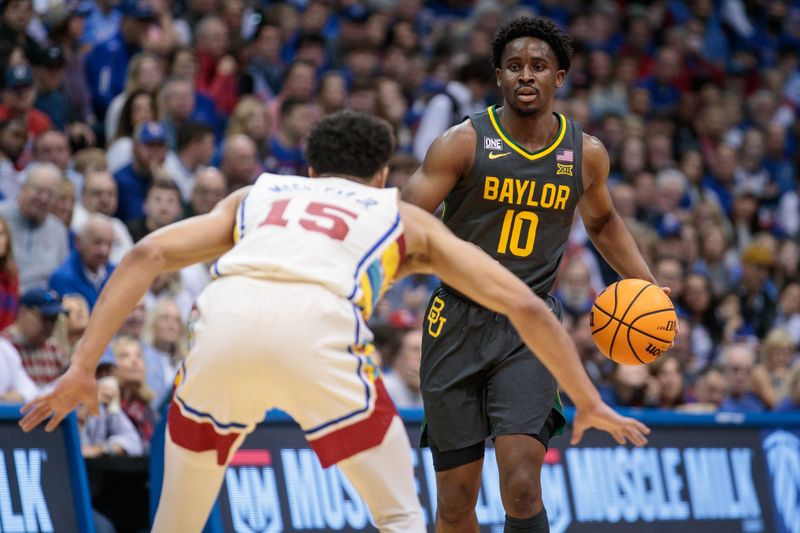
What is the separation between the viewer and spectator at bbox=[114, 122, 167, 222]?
11008 mm

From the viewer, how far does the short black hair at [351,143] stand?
16.4 feet

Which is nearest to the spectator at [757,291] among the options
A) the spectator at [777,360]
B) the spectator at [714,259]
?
the spectator at [714,259]

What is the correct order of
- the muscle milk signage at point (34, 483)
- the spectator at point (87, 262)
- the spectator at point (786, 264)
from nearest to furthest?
the muscle milk signage at point (34, 483)
the spectator at point (87, 262)
the spectator at point (786, 264)

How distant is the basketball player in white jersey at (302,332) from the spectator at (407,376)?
15.7 ft

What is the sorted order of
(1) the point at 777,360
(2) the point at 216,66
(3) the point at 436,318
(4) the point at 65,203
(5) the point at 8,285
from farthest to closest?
(2) the point at 216,66
(1) the point at 777,360
(4) the point at 65,203
(5) the point at 8,285
(3) the point at 436,318

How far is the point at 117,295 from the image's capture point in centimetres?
475

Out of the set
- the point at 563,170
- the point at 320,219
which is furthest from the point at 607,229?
the point at 320,219

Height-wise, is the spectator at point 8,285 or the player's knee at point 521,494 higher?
the spectator at point 8,285

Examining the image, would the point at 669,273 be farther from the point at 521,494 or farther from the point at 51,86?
the point at 521,494

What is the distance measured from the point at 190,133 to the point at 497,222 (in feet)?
19.1

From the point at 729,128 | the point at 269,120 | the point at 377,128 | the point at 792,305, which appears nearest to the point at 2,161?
the point at 269,120

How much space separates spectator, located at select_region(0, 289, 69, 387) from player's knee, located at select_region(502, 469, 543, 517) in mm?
3948

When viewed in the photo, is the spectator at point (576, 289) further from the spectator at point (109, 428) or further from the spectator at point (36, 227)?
the spectator at point (109, 428)

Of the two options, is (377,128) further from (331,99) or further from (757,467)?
(331,99)
